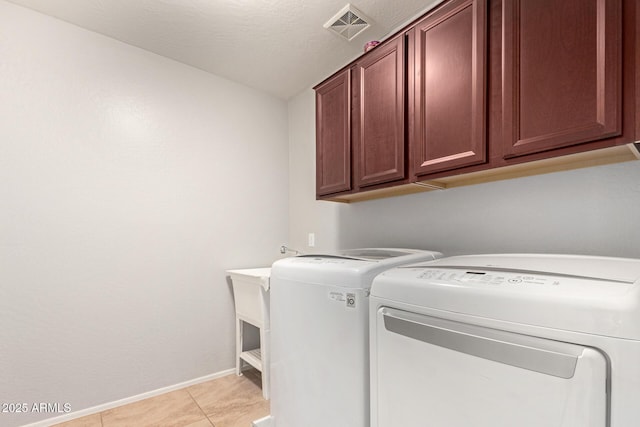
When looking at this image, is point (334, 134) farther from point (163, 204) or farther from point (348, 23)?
point (163, 204)

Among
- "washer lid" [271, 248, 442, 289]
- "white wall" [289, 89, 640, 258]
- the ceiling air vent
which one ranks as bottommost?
"washer lid" [271, 248, 442, 289]

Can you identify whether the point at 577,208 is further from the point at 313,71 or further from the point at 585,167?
the point at 313,71

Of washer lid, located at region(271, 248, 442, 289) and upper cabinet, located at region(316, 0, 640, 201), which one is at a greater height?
upper cabinet, located at region(316, 0, 640, 201)

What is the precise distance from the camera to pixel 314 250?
266 centimetres

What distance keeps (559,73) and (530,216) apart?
62 cm

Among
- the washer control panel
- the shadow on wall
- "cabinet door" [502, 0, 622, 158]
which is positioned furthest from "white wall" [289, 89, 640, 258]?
the washer control panel

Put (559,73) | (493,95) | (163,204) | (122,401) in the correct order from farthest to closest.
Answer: (163,204) < (122,401) < (493,95) < (559,73)

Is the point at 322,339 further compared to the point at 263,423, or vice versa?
the point at 263,423

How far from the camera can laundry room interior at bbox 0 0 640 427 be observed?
1.45 m

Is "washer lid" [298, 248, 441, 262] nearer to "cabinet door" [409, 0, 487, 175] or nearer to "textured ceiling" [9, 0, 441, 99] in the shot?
"cabinet door" [409, 0, 487, 175]

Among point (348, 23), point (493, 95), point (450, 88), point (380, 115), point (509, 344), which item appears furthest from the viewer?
point (348, 23)

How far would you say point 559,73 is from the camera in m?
1.01

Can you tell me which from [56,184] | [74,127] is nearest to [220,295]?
[56,184]

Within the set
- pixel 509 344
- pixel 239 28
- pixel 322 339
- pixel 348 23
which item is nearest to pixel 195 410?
pixel 322 339
